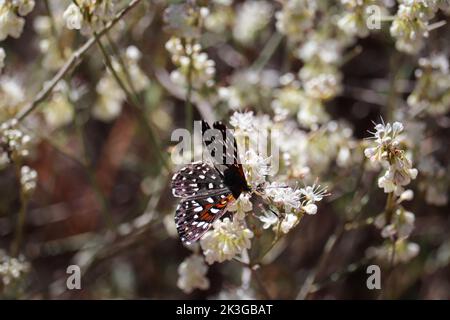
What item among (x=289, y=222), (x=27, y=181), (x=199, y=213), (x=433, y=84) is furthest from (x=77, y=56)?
(x=433, y=84)

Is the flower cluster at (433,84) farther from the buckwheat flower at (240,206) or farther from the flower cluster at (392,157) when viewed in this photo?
the buckwheat flower at (240,206)

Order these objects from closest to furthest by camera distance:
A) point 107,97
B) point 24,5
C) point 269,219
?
1. point 269,219
2. point 24,5
3. point 107,97

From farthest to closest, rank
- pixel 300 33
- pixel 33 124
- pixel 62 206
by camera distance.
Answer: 1. pixel 62 206
2. pixel 33 124
3. pixel 300 33

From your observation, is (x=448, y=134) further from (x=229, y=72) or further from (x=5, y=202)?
(x=5, y=202)

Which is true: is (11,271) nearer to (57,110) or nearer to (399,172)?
(57,110)

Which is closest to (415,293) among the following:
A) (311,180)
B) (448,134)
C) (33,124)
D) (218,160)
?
(448,134)

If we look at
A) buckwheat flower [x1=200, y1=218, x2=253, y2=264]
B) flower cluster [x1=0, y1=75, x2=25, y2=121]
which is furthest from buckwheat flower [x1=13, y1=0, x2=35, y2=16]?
buckwheat flower [x1=200, y1=218, x2=253, y2=264]

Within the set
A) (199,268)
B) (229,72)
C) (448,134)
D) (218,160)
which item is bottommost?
(199,268)
